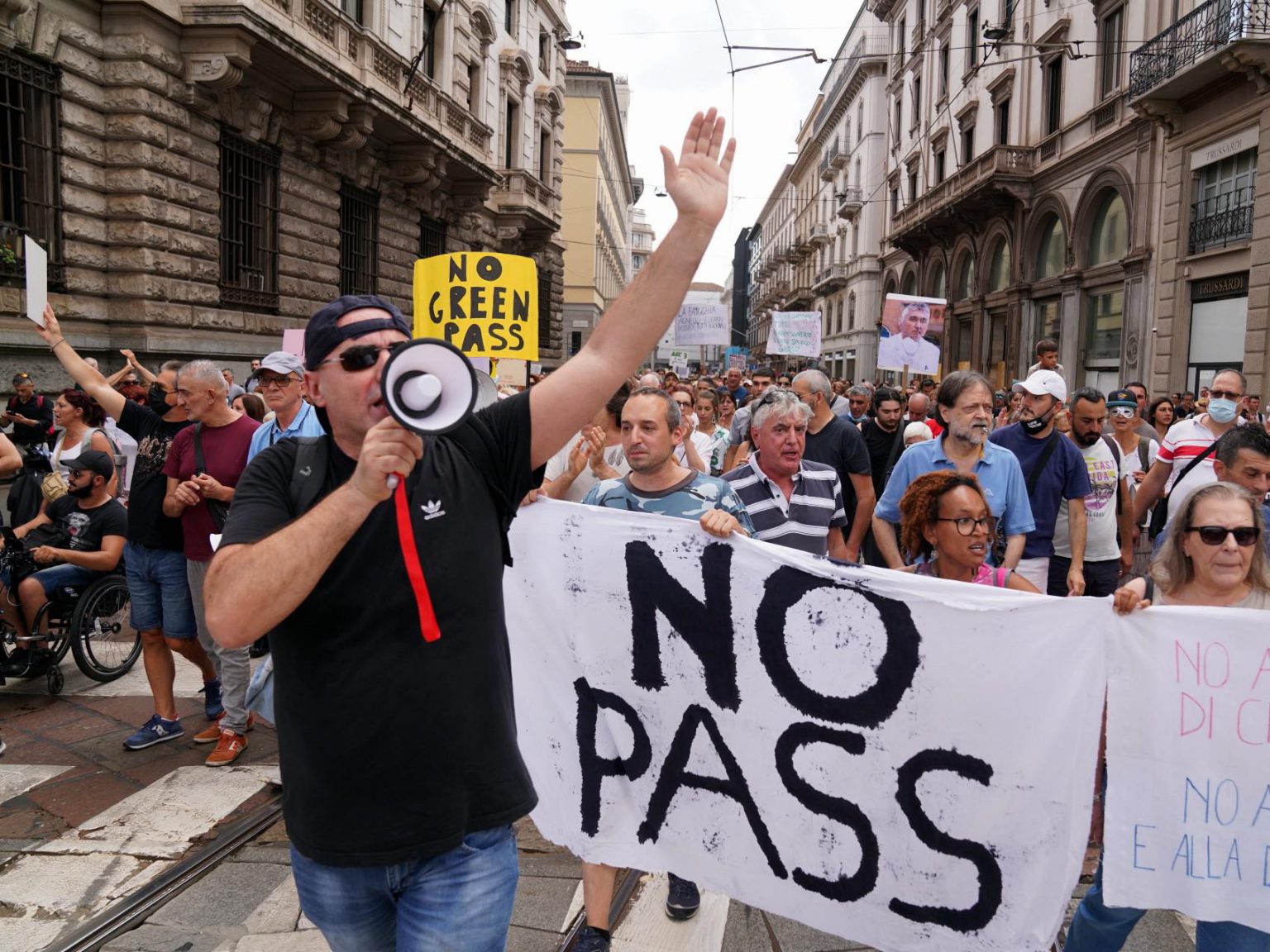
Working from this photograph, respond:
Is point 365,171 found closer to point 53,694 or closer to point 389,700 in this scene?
point 53,694

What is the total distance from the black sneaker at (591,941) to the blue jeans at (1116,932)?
1358mm

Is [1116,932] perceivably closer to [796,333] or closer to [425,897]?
[425,897]

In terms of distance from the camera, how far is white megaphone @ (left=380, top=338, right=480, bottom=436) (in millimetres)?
1453

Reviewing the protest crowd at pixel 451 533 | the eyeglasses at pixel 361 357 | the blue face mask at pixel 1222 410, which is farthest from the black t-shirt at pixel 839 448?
the eyeglasses at pixel 361 357

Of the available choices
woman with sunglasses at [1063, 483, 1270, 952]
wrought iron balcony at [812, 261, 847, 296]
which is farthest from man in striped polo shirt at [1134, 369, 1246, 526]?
wrought iron balcony at [812, 261, 847, 296]

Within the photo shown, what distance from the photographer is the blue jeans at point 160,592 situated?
4.98 m

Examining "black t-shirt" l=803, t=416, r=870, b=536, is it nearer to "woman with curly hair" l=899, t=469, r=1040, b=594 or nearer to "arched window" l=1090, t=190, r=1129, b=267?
"woman with curly hair" l=899, t=469, r=1040, b=594

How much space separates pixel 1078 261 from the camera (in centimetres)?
2347

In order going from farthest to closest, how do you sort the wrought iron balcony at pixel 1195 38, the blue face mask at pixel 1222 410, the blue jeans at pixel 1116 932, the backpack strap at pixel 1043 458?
the wrought iron balcony at pixel 1195 38, the blue face mask at pixel 1222 410, the backpack strap at pixel 1043 458, the blue jeans at pixel 1116 932

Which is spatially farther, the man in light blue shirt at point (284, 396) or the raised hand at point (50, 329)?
the man in light blue shirt at point (284, 396)

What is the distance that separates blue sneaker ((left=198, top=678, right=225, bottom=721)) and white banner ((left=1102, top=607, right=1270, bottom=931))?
14.4 ft

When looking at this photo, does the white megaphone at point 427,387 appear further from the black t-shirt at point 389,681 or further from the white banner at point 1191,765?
the white banner at point 1191,765

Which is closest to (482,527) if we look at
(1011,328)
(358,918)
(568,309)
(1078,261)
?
(358,918)

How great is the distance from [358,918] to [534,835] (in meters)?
2.45
